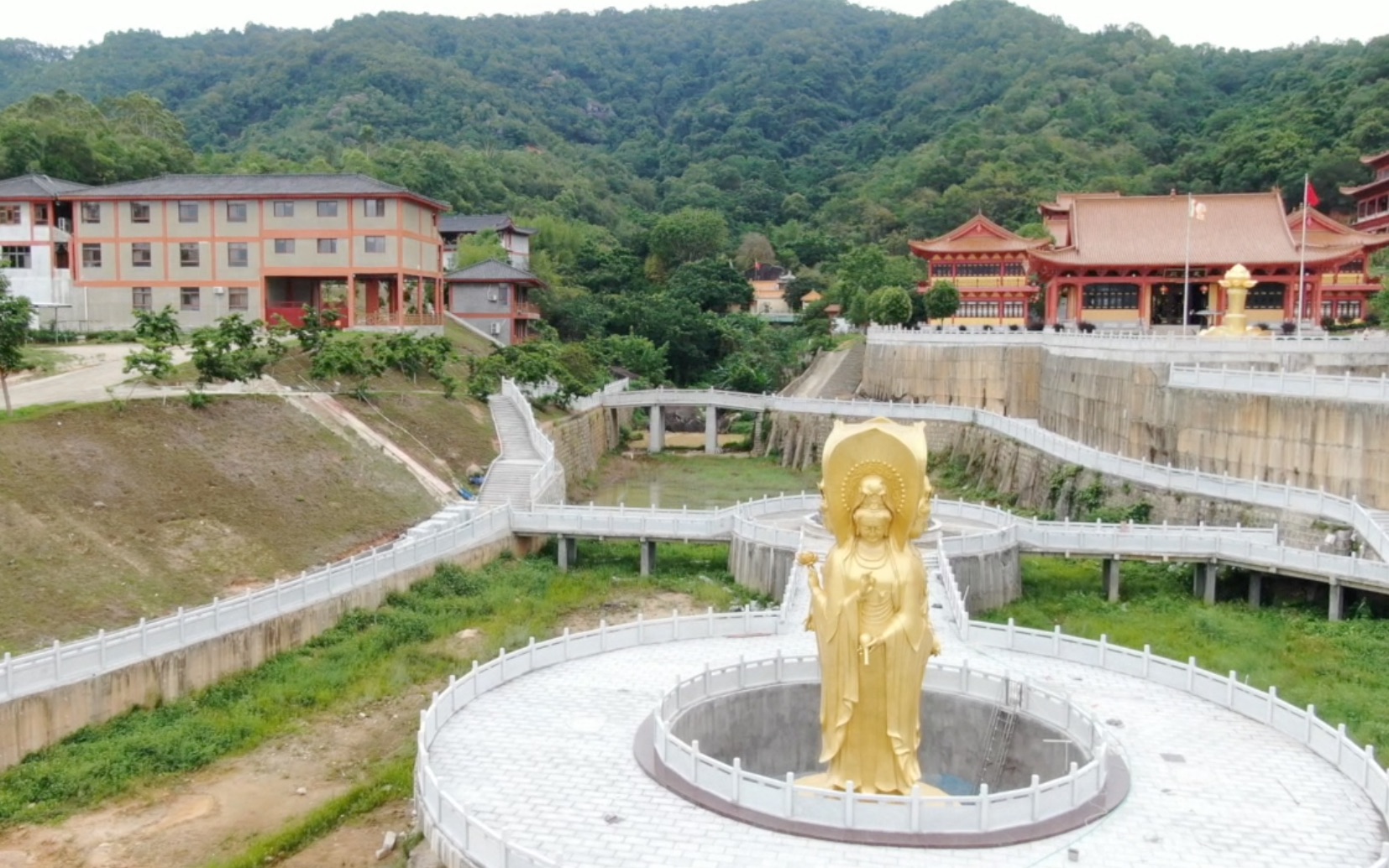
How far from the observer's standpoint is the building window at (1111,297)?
62.3 meters

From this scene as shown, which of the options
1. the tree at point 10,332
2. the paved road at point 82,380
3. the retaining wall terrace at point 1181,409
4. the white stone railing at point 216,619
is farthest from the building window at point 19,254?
the retaining wall terrace at point 1181,409

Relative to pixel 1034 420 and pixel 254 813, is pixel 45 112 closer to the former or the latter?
pixel 1034 420

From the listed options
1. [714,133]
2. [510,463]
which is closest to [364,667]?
[510,463]

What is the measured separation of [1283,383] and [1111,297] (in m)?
28.3

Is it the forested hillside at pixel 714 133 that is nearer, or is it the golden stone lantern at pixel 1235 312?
the golden stone lantern at pixel 1235 312

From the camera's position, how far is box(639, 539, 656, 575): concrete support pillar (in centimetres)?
3528

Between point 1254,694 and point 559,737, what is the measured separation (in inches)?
427

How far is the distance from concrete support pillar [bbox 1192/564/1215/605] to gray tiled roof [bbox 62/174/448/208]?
37989mm

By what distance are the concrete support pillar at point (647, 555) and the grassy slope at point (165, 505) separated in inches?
288

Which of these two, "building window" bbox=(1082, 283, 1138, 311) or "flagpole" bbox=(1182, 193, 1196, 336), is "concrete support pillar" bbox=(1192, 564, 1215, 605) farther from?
"building window" bbox=(1082, 283, 1138, 311)

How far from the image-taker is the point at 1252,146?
324ft

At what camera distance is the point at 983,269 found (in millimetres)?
73312

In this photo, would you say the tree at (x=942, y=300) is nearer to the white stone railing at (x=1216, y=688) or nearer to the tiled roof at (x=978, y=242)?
the tiled roof at (x=978, y=242)

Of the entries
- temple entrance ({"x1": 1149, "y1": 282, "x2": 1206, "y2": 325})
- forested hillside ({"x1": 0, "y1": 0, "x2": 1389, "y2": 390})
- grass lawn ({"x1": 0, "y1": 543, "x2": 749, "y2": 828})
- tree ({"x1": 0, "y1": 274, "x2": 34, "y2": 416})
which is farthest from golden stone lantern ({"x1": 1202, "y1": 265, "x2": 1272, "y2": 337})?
tree ({"x1": 0, "y1": 274, "x2": 34, "y2": 416})
